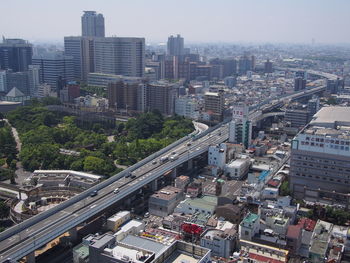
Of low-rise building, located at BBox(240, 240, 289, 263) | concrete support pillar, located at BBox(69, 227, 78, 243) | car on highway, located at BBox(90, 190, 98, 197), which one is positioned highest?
car on highway, located at BBox(90, 190, 98, 197)

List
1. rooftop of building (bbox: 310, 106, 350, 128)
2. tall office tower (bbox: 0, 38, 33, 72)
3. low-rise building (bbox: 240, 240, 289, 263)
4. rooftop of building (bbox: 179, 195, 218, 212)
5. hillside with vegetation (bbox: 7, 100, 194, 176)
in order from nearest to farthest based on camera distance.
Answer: low-rise building (bbox: 240, 240, 289, 263), rooftop of building (bbox: 179, 195, 218, 212), hillside with vegetation (bbox: 7, 100, 194, 176), rooftop of building (bbox: 310, 106, 350, 128), tall office tower (bbox: 0, 38, 33, 72)

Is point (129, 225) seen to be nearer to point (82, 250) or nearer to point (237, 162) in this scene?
point (82, 250)

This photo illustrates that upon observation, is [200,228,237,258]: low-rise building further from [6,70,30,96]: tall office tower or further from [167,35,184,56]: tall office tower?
[167,35,184,56]: tall office tower

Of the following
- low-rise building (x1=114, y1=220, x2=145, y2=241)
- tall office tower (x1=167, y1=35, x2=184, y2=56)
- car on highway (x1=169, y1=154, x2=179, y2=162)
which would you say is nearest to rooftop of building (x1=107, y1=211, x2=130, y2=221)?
low-rise building (x1=114, y1=220, x2=145, y2=241)

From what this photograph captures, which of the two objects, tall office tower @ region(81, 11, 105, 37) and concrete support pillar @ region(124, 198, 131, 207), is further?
tall office tower @ region(81, 11, 105, 37)

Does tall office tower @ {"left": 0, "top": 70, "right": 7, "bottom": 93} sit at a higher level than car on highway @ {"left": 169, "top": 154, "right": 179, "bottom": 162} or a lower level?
higher

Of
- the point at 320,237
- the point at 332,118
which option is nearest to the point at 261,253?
A: the point at 320,237

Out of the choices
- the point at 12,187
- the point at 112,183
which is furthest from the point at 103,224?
the point at 12,187
